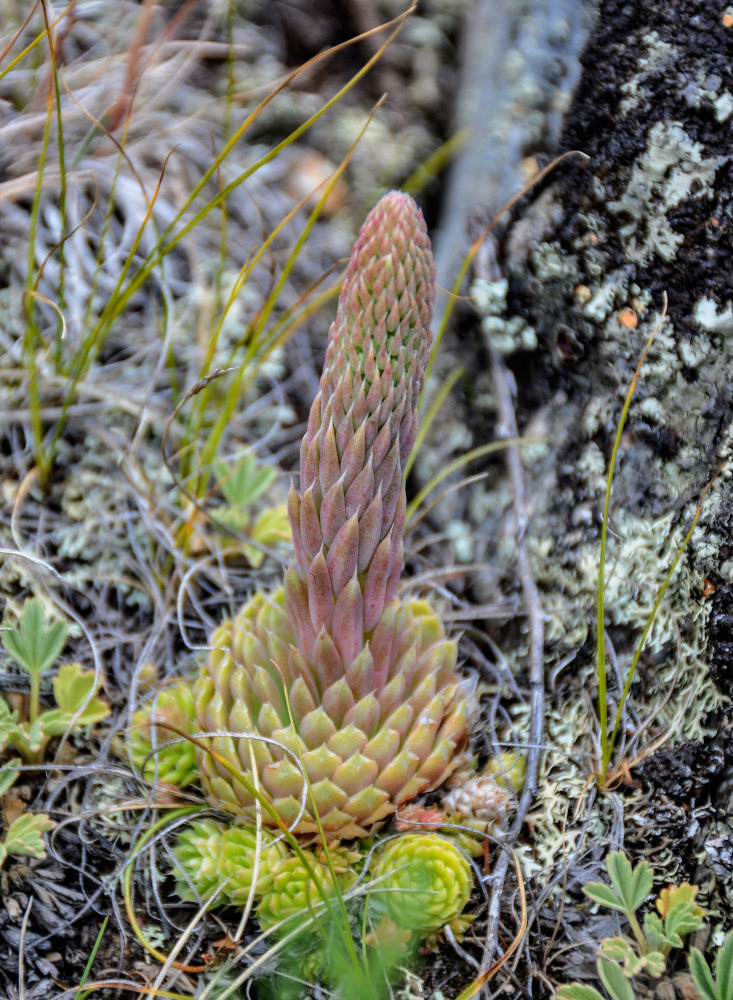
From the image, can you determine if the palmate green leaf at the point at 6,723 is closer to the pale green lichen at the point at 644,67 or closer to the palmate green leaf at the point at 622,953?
the palmate green leaf at the point at 622,953

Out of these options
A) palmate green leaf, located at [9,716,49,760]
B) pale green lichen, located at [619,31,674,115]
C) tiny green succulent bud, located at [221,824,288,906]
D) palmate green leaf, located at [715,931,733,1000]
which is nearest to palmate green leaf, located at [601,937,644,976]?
palmate green leaf, located at [715,931,733,1000]

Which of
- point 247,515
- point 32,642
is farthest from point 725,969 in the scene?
point 247,515

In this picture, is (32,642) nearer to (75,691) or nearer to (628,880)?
(75,691)

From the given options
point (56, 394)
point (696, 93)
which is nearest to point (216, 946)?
point (56, 394)

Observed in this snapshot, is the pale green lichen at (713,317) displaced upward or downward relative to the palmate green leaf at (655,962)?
upward

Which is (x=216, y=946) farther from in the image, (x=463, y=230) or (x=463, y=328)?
(x=463, y=230)

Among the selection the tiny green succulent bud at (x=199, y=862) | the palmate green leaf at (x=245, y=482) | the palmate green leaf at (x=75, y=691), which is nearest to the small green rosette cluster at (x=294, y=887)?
the tiny green succulent bud at (x=199, y=862)
